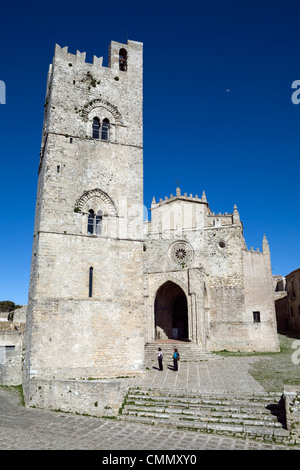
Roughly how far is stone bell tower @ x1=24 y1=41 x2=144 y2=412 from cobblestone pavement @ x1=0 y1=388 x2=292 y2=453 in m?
2.38

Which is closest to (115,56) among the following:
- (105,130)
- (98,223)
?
(105,130)

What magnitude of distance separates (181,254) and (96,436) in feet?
67.9

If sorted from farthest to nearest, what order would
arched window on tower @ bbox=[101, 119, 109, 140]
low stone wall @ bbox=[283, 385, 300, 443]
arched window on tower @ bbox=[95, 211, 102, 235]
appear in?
1. arched window on tower @ bbox=[101, 119, 109, 140]
2. arched window on tower @ bbox=[95, 211, 102, 235]
3. low stone wall @ bbox=[283, 385, 300, 443]

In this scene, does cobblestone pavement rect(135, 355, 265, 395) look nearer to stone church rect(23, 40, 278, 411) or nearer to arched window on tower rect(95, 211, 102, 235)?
stone church rect(23, 40, 278, 411)

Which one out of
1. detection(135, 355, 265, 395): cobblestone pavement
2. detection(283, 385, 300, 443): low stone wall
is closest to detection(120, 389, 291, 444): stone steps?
detection(283, 385, 300, 443): low stone wall

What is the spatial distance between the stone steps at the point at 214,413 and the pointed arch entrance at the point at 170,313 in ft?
53.7

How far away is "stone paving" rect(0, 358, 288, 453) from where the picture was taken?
8.91m

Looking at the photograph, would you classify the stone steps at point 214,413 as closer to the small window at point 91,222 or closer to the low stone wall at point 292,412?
the low stone wall at point 292,412

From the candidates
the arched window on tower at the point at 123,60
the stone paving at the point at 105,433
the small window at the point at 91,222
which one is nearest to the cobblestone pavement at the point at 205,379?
the stone paving at the point at 105,433

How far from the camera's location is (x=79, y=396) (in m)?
11.9

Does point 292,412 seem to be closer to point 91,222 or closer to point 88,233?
point 88,233

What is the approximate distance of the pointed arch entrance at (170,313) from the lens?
97.2 ft

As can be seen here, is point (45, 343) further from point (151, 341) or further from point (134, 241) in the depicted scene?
point (151, 341)

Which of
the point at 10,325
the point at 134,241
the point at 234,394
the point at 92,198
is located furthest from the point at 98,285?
the point at 10,325
